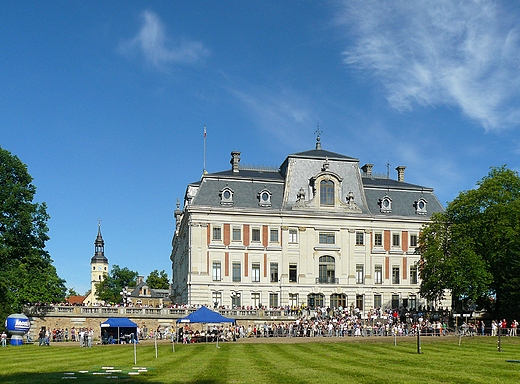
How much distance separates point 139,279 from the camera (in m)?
154

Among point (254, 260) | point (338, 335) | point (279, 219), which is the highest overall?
point (279, 219)

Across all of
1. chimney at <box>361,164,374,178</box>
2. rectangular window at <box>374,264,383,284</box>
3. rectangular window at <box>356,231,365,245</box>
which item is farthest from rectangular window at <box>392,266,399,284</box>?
chimney at <box>361,164,374,178</box>

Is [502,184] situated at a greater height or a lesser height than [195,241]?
greater

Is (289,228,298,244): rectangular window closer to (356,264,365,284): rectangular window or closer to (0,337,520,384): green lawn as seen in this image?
(356,264,365,284): rectangular window

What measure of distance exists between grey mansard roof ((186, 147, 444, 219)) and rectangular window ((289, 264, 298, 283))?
6.26m

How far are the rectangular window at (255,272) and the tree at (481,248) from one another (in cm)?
1766

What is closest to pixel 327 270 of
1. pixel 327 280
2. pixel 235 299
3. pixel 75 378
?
pixel 327 280

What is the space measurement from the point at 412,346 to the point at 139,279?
119346mm

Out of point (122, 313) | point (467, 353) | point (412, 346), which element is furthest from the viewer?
point (122, 313)

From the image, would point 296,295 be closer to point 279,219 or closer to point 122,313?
point 279,219

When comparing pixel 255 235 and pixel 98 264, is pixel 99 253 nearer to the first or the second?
pixel 98 264

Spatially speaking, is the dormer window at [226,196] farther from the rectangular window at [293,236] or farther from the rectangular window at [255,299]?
the rectangular window at [255,299]

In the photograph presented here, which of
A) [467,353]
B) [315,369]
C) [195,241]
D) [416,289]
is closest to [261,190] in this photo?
[195,241]

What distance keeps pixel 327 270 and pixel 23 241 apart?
32.1m
